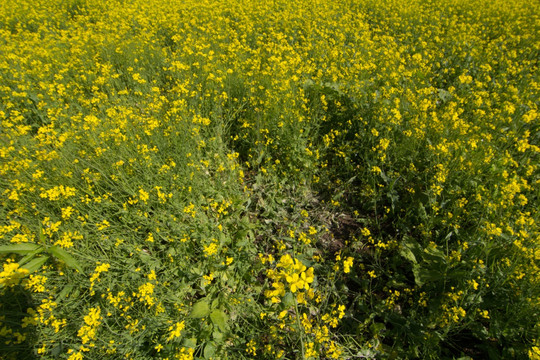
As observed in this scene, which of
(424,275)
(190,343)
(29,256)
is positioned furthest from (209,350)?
(424,275)

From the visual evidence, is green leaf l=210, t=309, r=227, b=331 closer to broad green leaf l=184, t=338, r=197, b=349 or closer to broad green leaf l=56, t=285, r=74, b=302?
broad green leaf l=184, t=338, r=197, b=349

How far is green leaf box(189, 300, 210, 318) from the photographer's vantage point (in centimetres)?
197

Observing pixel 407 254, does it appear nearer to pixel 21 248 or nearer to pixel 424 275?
pixel 424 275

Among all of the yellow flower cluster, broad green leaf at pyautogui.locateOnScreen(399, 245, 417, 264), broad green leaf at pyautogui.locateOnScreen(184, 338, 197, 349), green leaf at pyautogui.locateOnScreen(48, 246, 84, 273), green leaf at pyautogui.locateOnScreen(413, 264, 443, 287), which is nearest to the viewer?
green leaf at pyautogui.locateOnScreen(48, 246, 84, 273)

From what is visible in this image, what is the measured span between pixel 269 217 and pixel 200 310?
4.03 ft

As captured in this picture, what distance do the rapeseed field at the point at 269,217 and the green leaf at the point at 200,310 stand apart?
1cm

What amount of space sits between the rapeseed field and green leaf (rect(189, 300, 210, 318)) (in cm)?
1

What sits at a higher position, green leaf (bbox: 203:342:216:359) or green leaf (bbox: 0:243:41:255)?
green leaf (bbox: 0:243:41:255)

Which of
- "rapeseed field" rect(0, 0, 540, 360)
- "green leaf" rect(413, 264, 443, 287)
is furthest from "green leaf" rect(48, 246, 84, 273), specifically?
"green leaf" rect(413, 264, 443, 287)

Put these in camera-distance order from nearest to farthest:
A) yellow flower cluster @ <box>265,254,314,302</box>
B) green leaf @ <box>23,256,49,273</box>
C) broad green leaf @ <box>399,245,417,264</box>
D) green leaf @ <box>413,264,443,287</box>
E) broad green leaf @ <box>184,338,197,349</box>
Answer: green leaf @ <box>23,256,49,273</box>, yellow flower cluster @ <box>265,254,314,302</box>, broad green leaf @ <box>184,338,197,349</box>, green leaf @ <box>413,264,443,287</box>, broad green leaf @ <box>399,245,417,264</box>

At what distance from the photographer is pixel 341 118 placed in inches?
149

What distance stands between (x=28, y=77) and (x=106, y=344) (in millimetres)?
4568

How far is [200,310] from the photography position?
202 centimetres

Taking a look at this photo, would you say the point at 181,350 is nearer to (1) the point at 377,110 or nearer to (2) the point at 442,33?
(1) the point at 377,110
